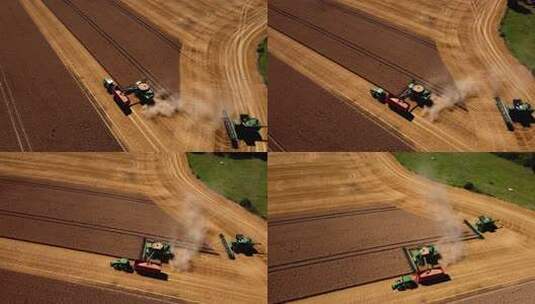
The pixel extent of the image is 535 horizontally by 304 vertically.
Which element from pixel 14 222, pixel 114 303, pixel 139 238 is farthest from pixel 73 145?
pixel 114 303

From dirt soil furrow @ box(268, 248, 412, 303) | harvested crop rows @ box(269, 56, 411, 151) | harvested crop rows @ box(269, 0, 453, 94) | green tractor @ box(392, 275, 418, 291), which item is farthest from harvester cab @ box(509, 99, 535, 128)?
green tractor @ box(392, 275, 418, 291)

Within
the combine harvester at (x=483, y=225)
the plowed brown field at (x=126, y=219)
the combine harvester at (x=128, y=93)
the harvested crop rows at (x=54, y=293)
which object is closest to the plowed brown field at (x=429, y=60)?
the combine harvester at (x=483, y=225)

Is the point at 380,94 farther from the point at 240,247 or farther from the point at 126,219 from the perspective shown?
the point at 126,219

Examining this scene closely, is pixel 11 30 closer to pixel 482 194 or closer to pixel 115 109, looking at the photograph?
pixel 115 109

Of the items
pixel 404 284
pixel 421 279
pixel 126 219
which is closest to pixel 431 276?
pixel 421 279

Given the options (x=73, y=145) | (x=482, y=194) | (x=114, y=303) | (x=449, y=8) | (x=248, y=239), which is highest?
(x=449, y=8)
